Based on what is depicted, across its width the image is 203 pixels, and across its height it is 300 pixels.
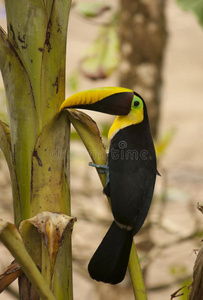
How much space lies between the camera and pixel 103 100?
799 mm

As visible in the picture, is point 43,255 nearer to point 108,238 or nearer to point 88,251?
point 108,238

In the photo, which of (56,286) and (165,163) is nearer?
(56,286)

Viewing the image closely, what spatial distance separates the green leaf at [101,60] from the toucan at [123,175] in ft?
4.35

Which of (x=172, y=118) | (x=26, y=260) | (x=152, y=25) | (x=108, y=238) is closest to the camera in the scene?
(x=26, y=260)

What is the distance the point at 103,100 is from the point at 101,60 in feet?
5.09

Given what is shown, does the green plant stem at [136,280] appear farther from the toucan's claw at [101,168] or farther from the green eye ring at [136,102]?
the green eye ring at [136,102]

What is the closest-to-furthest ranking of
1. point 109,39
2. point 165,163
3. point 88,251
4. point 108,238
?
point 108,238
point 109,39
point 88,251
point 165,163

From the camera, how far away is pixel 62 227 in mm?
671

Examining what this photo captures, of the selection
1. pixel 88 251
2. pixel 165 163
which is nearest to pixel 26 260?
pixel 88 251

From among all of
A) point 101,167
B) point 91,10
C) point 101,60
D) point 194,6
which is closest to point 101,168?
point 101,167

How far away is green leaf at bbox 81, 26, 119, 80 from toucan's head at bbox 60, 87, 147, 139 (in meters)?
1.33

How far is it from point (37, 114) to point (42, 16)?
146 millimetres

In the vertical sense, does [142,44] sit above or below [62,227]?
above

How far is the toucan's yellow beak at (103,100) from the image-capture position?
0.73 metres
